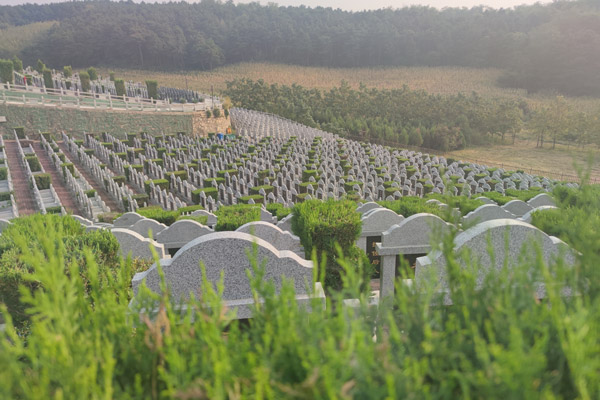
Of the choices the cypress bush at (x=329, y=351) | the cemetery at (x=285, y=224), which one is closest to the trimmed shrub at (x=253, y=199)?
the cemetery at (x=285, y=224)

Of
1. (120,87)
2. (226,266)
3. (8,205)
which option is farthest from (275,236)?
(120,87)

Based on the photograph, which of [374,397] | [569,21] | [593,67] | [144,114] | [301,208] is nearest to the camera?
[374,397]

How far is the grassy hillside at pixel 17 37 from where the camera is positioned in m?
84.9

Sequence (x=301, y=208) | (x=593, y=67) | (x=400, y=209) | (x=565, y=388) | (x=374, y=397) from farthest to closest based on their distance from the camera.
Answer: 1. (x=593, y=67)
2. (x=400, y=209)
3. (x=301, y=208)
4. (x=565, y=388)
5. (x=374, y=397)

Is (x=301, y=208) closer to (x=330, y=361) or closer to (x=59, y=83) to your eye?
(x=330, y=361)

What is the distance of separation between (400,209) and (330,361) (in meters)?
7.53

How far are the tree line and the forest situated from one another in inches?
1109

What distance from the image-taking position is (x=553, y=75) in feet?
238

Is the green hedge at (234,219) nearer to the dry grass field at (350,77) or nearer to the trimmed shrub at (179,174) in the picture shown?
the trimmed shrub at (179,174)

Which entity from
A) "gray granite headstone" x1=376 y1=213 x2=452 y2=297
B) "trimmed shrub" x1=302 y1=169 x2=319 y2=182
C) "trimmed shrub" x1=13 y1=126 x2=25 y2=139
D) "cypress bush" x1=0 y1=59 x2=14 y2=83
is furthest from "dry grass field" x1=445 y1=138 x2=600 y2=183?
"cypress bush" x1=0 y1=59 x2=14 y2=83

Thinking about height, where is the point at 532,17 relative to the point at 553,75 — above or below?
above

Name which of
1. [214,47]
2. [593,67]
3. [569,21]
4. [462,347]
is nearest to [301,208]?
[462,347]

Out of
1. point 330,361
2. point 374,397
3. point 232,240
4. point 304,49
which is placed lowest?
point 232,240

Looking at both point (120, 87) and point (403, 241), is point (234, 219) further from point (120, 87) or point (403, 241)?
point (120, 87)
